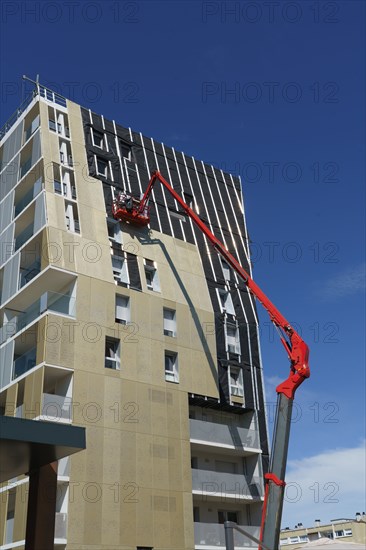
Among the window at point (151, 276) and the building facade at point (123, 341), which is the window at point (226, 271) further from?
the window at point (151, 276)

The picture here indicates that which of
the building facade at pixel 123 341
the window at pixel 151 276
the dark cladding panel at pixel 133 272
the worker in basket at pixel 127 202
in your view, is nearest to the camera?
the building facade at pixel 123 341

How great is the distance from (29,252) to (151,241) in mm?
8154

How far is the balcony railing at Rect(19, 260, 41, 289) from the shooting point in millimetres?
37094

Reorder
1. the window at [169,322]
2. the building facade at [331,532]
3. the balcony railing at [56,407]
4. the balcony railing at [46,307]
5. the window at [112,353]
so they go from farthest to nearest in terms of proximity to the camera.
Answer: the building facade at [331,532] → the window at [169,322] → the window at [112,353] → the balcony railing at [46,307] → the balcony railing at [56,407]

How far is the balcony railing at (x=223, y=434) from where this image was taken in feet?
125

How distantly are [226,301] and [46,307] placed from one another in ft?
48.8

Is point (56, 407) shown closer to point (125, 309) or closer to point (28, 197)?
point (125, 309)

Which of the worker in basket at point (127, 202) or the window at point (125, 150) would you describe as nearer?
the worker in basket at point (127, 202)

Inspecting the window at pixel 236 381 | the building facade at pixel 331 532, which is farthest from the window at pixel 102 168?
the building facade at pixel 331 532

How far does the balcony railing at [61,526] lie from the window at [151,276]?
15167 mm

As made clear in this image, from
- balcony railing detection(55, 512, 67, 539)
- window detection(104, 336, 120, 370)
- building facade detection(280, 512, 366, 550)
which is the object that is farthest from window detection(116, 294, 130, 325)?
building facade detection(280, 512, 366, 550)

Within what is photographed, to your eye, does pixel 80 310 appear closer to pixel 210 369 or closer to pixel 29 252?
pixel 29 252

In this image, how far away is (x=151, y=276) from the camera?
41156 mm

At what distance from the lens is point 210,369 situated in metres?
40.6
